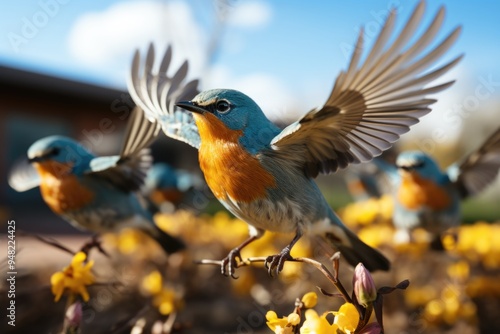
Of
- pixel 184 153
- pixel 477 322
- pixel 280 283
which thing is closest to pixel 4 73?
pixel 184 153

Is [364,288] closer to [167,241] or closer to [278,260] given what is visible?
[278,260]

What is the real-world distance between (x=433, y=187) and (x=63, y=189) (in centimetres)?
205

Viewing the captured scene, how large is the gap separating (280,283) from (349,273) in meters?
0.62

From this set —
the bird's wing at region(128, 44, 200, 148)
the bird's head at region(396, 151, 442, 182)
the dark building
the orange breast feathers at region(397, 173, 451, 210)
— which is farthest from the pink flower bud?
the dark building

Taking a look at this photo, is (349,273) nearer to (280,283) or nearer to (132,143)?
(280,283)

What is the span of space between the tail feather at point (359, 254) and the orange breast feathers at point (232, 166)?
40 cm

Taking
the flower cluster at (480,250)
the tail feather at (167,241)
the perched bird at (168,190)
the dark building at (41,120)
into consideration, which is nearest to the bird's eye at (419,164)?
the flower cluster at (480,250)

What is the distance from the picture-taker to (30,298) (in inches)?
132

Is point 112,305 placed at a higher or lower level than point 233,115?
lower

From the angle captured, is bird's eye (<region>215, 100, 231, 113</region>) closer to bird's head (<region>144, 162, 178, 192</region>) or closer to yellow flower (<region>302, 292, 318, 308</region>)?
yellow flower (<region>302, 292, 318, 308</region>)

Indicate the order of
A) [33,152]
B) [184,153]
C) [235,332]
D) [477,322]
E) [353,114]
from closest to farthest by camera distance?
[353,114] < [33,152] < [477,322] < [235,332] < [184,153]

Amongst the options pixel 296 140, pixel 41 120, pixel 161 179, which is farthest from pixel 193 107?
pixel 41 120

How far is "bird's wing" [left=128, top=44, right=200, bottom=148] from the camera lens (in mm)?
1411

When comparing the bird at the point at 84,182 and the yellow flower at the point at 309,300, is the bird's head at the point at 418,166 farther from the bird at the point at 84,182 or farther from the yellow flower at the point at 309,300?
the yellow flower at the point at 309,300
